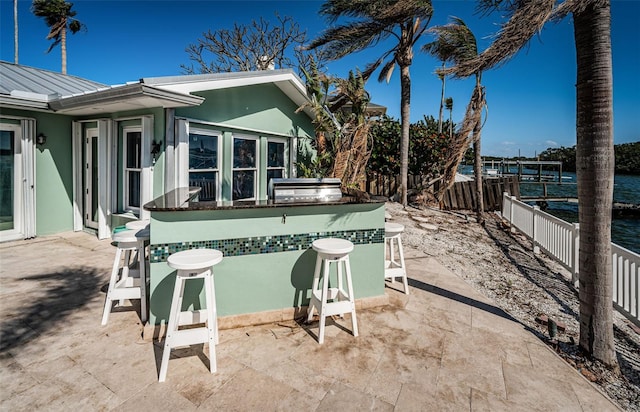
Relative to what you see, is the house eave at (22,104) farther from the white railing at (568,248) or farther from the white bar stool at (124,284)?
the white railing at (568,248)

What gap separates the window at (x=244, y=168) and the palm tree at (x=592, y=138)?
487 cm

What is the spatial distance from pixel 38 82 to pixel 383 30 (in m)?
9.54

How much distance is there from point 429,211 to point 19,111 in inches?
432

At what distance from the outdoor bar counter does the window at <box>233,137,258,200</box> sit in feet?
9.96

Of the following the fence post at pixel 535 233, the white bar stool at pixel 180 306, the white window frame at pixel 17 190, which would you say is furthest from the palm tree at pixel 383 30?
the white bar stool at pixel 180 306

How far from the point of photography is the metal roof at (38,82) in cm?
665

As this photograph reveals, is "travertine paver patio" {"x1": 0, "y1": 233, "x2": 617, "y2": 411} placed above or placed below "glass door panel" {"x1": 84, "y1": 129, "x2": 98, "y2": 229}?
below

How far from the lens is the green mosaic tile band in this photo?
3.08m

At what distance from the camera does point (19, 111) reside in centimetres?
638

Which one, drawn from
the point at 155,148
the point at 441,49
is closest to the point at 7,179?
the point at 155,148

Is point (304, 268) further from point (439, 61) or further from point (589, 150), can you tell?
point (439, 61)

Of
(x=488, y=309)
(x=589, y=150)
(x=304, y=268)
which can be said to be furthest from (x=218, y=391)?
(x=589, y=150)

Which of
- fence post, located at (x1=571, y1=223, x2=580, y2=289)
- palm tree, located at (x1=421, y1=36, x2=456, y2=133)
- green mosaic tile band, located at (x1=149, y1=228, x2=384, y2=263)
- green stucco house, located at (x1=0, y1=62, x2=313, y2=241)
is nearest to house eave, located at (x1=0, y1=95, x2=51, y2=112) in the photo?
green stucco house, located at (x1=0, y1=62, x2=313, y2=241)

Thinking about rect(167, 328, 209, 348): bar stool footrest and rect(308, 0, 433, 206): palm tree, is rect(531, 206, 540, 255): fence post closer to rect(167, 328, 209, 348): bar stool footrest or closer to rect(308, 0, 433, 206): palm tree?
rect(308, 0, 433, 206): palm tree
